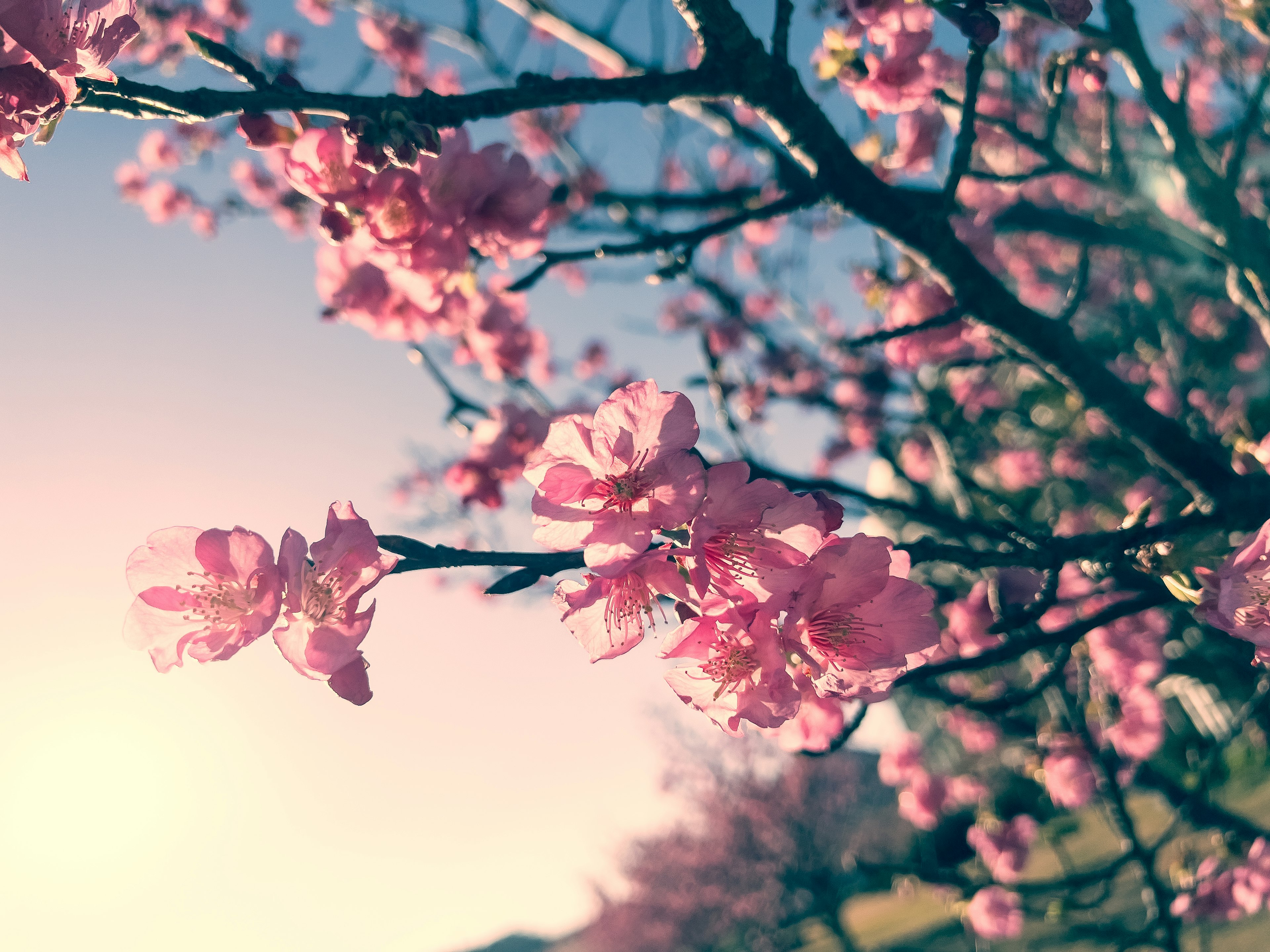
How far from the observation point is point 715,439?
5.31 m

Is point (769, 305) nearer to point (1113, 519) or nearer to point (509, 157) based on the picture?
point (1113, 519)

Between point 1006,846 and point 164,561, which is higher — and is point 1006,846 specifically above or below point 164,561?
below

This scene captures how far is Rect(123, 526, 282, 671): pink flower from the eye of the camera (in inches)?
46.6

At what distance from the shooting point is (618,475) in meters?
1.20

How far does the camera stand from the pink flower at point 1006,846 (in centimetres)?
636

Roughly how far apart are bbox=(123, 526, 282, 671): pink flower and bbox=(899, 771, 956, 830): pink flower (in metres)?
8.02

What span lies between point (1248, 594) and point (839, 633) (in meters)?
0.78

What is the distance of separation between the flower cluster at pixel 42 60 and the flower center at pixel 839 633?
157 centimetres

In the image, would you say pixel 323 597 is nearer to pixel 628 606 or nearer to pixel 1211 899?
pixel 628 606

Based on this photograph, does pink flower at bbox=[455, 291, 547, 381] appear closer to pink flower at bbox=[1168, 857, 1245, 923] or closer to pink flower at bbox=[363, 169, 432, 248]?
pink flower at bbox=[363, 169, 432, 248]

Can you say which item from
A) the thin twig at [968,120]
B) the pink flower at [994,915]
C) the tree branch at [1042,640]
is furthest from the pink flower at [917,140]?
the pink flower at [994,915]

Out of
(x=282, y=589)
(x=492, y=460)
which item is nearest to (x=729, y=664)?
(x=282, y=589)

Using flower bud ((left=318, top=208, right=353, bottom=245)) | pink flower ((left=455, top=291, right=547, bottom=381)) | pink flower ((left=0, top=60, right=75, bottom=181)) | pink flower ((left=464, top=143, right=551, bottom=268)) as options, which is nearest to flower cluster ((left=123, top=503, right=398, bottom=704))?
pink flower ((left=0, top=60, right=75, bottom=181))

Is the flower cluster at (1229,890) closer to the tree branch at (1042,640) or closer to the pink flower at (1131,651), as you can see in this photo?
the pink flower at (1131,651)
